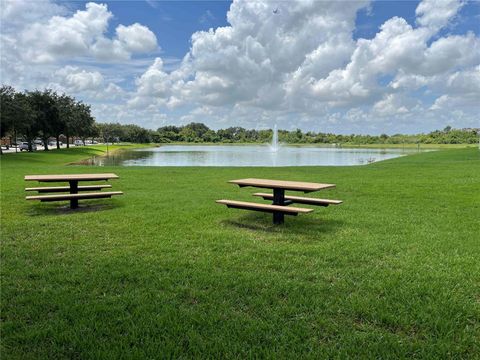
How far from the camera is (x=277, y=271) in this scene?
15.4ft


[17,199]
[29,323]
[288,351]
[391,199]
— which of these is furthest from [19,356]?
[391,199]

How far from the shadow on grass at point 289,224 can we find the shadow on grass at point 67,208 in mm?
3232

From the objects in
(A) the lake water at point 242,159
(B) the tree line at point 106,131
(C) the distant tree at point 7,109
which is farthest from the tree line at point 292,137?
(C) the distant tree at point 7,109

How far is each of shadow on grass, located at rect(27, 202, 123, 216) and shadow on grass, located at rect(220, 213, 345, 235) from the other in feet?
10.6

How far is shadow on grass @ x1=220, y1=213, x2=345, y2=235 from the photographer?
680 centimetres

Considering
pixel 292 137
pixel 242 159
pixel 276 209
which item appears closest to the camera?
pixel 276 209

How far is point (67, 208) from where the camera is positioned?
9039mm

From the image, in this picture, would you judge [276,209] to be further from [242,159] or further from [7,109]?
[7,109]

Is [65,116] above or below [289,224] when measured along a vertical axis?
above

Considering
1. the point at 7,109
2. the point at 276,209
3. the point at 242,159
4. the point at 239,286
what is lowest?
the point at 239,286

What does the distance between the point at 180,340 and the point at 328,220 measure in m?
5.02

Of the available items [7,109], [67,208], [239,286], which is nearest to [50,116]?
[7,109]

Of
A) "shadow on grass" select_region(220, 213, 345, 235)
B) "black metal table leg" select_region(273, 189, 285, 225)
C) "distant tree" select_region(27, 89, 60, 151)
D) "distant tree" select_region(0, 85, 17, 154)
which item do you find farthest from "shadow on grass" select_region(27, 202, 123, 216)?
"distant tree" select_region(27, 89, 60, 151)

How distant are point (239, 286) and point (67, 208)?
247 inches
